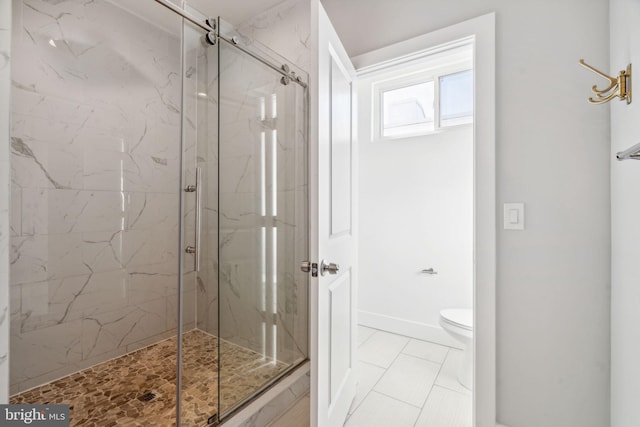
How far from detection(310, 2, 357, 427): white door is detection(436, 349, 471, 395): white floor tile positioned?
68 cm

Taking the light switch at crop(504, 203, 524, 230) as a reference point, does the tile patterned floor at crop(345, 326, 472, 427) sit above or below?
below

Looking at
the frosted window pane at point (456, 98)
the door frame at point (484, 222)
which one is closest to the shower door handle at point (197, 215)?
the door frame at point (484, 222)

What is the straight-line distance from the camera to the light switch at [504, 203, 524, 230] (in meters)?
1.34

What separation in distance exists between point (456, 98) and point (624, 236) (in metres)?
1.85

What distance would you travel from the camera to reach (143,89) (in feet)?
7.39

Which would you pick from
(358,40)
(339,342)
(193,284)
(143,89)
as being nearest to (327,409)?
(339,342)

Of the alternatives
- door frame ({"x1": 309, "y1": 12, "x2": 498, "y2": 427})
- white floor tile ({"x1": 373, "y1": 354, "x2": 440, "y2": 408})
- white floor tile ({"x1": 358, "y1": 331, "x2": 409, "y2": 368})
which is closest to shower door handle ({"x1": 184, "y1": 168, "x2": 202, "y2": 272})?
door frame ({"x1": 309, "y1": 12, "x2": 498, "y2": 427})

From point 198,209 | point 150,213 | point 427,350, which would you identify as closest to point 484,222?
point 198,209

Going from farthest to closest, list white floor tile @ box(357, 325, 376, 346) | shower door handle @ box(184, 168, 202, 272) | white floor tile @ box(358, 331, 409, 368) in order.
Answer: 1. white floor tile @ box(357, 325, 376, 346)
2. white floor tile @ box(358, 331, 409, 368)
3. shower door handle @ box(184, 168, 202, 272)

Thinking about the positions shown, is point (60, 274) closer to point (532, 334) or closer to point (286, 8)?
point (286, 8)

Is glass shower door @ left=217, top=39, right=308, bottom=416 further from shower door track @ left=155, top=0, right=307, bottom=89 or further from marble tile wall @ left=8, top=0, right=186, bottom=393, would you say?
marble tile wall @ left=8, top=0, right=186, bottom=393

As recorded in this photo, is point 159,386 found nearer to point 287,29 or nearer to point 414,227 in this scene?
point 414,227

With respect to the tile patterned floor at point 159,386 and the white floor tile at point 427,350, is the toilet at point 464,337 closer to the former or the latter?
the white floor tile at point 427,350

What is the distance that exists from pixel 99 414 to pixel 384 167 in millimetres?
2684
